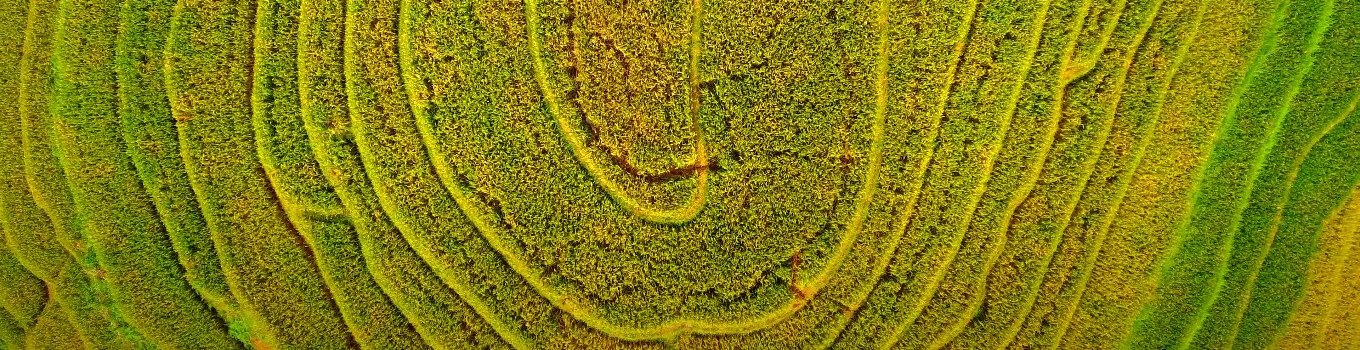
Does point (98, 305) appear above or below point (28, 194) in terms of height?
below

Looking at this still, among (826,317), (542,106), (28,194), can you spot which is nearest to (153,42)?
(28,194)

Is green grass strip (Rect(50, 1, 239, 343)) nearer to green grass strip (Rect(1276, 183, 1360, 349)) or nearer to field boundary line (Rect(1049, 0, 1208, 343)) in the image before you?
field boundary line (Rect(1049, 0, 1208, 343))

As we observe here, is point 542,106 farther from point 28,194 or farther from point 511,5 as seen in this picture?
point 28,194

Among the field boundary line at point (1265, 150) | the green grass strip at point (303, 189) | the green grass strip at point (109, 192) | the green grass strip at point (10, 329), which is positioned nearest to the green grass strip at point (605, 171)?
the green grass strip at point (303, 189)

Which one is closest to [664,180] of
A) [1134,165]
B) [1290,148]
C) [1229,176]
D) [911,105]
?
[911,105]

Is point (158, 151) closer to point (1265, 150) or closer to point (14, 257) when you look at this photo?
point (14, 257)

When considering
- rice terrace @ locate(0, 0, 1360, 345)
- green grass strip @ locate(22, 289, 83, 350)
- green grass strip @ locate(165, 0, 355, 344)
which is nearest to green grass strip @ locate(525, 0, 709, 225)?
rice terrace @ locate(0, 0, 1360, 345)

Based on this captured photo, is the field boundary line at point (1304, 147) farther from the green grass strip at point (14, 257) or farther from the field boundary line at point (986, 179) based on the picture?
the green grass strip at point (14, 257)
